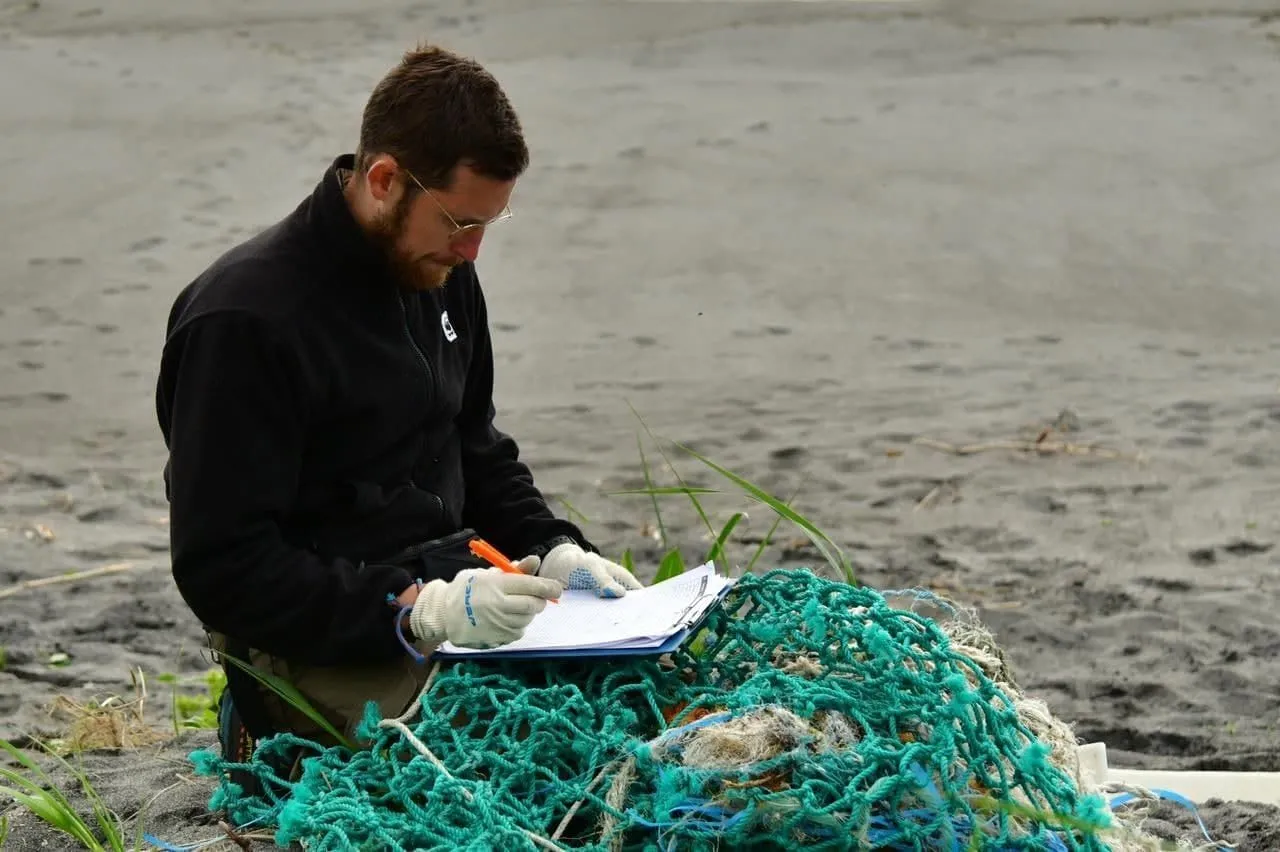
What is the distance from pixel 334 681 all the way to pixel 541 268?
6.09 m

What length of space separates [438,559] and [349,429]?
→ 0.97 feet

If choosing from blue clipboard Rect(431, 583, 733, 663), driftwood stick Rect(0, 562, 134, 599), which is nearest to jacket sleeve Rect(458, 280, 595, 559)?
blue clipboard Rect(431, 583, 733, 663)

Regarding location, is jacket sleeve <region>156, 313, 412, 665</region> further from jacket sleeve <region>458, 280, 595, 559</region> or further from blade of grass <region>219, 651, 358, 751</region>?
jacket sleeve <region>458, 280, 595, 559</region>

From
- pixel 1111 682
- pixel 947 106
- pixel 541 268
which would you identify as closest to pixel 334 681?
pixel 1111 682

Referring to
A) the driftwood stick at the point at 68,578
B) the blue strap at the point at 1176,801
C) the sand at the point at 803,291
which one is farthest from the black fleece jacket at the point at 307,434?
the driftwood stick at the point at 68,578

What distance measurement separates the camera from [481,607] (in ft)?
8.33

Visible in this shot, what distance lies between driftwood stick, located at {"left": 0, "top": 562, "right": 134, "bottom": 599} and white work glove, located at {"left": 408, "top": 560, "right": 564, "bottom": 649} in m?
3.02

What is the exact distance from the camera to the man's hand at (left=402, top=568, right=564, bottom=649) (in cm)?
254

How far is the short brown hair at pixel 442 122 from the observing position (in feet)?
9.00

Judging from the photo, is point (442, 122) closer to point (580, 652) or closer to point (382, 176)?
point (382, 176)

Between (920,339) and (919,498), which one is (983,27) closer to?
(920,339)

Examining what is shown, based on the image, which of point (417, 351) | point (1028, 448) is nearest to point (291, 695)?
point (417, 351)

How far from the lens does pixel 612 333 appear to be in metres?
8.06

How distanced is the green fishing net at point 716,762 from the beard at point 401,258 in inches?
27.1
